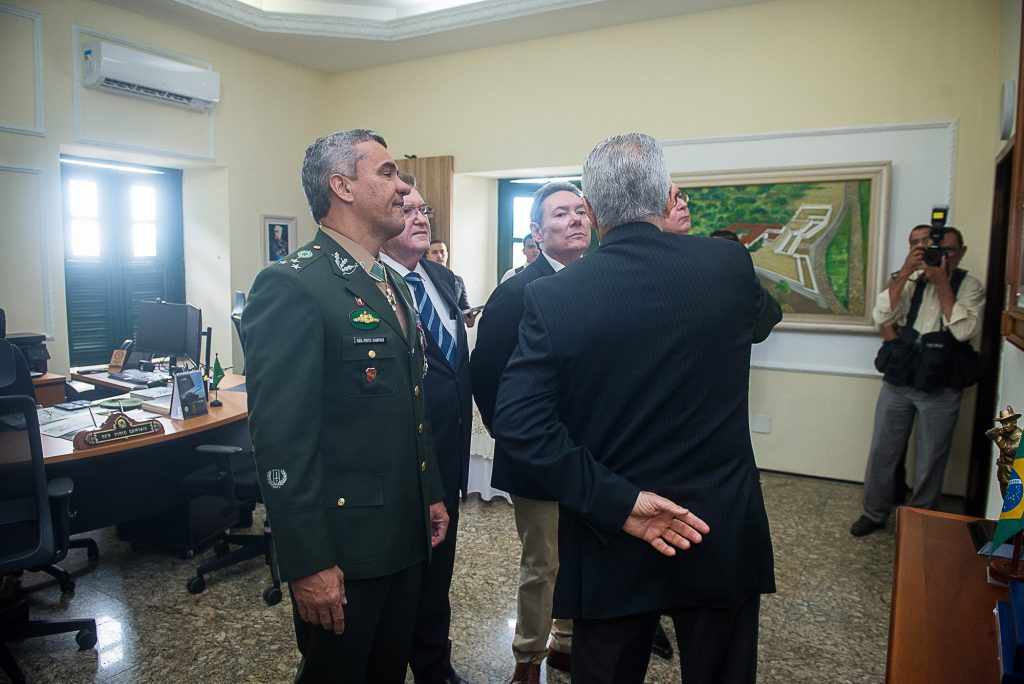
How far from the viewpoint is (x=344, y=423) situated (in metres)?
1.41

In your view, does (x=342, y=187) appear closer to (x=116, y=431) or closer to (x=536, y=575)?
(x=536, y=575)

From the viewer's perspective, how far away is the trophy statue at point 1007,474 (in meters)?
1.25

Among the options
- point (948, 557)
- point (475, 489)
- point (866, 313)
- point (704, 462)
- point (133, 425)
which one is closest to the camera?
point (704, 462)

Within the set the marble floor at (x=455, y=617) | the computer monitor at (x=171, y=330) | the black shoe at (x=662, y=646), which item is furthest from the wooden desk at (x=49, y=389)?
the black shoe at (x=662, y=646)

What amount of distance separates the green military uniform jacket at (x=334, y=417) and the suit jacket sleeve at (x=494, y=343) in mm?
473

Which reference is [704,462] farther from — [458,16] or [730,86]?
[458,16]

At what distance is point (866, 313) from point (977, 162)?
1110mm

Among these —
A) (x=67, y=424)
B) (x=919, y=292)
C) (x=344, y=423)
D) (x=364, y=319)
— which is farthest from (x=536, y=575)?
(x=919, y=292)

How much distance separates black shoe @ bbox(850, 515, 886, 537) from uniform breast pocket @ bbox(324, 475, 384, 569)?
10.3ft

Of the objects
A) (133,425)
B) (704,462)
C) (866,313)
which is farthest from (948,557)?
(866,313)

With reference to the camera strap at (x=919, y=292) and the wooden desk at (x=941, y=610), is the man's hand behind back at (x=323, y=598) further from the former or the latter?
the camera strap at (x=919, y=292)

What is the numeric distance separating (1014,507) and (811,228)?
3.85 m

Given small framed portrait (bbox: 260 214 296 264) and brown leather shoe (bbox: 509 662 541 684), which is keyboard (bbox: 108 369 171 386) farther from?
brown leather shoe (bbox: 509 662 541 684)

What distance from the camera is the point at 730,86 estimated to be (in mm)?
4879
